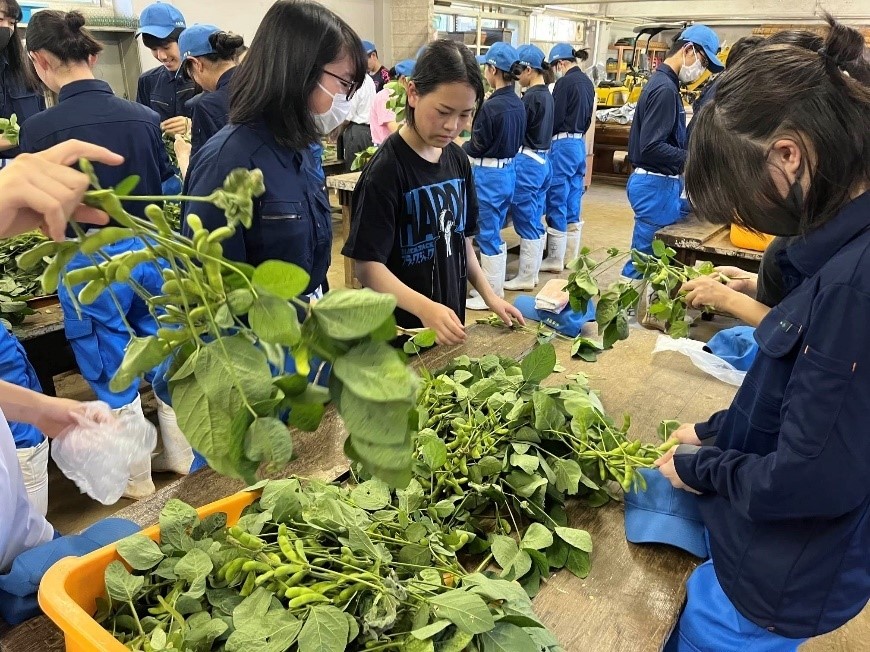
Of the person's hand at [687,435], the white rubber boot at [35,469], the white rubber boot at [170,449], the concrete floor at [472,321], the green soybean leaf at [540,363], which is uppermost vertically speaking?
the green soybean leaf at [540,363]

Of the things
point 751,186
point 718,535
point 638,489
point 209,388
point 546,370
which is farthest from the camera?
point 546,370

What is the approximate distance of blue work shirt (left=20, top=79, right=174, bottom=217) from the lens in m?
2.14

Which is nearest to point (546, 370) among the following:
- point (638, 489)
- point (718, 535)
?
point (638, 489)

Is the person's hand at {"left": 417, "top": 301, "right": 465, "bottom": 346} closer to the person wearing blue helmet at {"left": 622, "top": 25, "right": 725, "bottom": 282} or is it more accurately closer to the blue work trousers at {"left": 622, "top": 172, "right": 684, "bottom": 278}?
the person wearing blue helmet at {"left": 622, "top": 25, "right": 725, "bottom": 282}

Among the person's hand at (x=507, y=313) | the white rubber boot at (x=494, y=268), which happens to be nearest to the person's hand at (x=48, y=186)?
the person's hand at (x=507, y=313)

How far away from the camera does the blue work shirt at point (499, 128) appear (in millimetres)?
4258

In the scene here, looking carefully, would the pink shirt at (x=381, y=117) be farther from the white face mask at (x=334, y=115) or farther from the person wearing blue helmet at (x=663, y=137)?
the white face mask at (x=334, y=115)

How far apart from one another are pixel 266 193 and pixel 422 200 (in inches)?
18.8

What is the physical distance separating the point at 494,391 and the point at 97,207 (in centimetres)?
91

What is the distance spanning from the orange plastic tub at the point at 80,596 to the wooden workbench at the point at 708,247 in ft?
9.16

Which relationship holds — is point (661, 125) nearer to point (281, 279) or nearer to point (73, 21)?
point (73, 21)

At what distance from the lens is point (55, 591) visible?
0.81 meters

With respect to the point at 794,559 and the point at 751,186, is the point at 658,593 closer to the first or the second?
the point at 794,559

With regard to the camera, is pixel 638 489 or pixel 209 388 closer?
pixel 209 388
